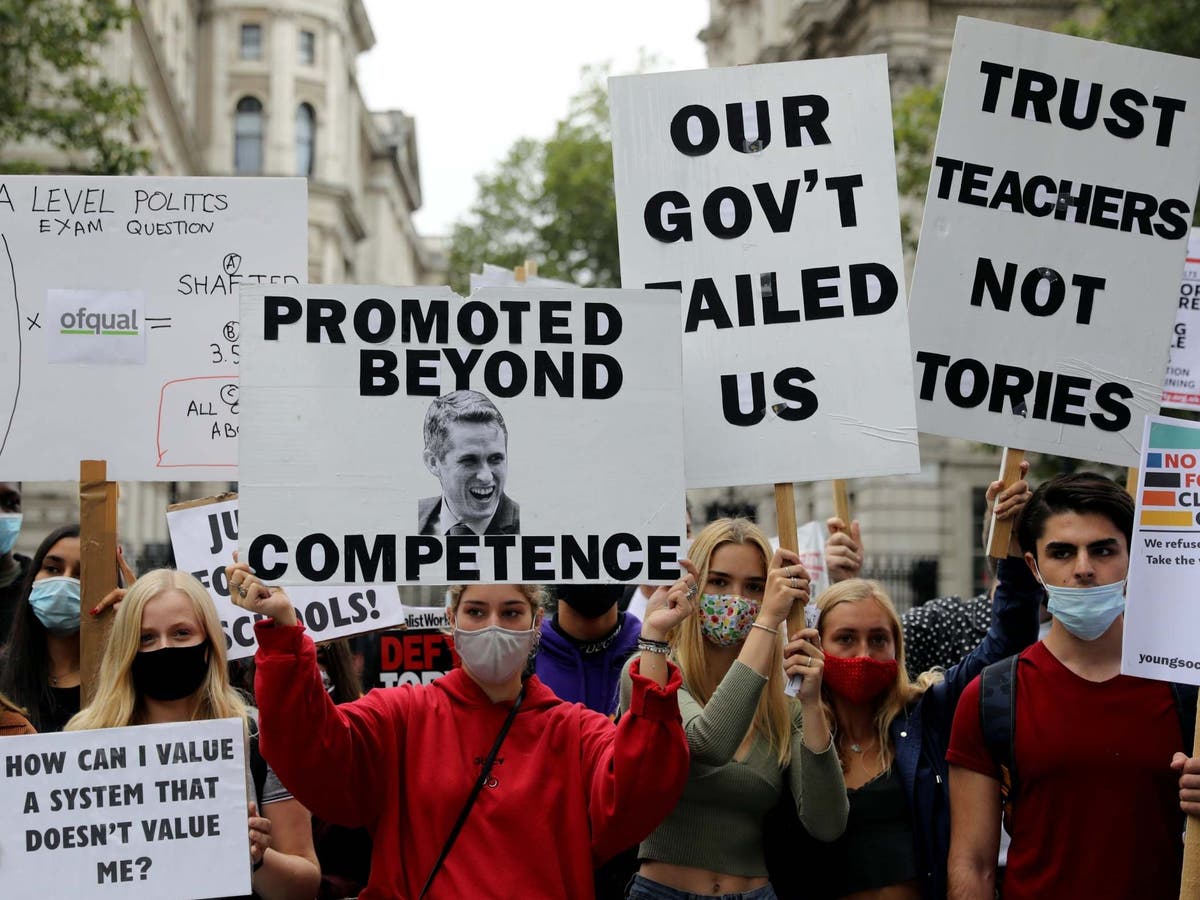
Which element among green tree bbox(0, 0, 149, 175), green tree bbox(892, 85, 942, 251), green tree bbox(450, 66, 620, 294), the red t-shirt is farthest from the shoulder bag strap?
green tree bbox(450, 66, 620, 294)

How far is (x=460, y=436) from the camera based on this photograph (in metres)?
4.62

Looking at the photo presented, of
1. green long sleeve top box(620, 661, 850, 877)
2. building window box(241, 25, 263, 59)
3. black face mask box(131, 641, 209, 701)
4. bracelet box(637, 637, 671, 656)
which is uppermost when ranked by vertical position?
building window box(241, 25, 263, 59)

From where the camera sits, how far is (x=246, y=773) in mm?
4375

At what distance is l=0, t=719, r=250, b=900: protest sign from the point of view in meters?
4.28

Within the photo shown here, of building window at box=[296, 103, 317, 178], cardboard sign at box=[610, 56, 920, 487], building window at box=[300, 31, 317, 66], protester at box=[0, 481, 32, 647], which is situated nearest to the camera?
cardboard sign at box=[610, 56, 920, 487]

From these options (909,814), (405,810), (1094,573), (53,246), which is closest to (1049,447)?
(1094,573)

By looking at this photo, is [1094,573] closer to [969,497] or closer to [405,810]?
[405,810]

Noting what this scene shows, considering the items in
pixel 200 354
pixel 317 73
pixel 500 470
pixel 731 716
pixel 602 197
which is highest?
pixel 317 73

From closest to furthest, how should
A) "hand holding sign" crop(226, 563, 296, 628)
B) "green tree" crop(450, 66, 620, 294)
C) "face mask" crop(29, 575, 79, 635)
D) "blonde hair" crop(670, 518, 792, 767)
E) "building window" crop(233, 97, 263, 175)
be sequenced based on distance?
"hand holding sign" crop(226, 563, 296, 628)
"blonde hair" crop(670, 518, 792, 767)
"face mask" crop(29, 575, 79, 635)
"green tree" crop(450, 66, 620, 294)
"building window" crop(233, 97, 263, 175)

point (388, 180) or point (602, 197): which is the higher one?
point (388, 180)

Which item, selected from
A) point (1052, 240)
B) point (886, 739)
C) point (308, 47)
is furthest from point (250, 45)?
point (886, 739)

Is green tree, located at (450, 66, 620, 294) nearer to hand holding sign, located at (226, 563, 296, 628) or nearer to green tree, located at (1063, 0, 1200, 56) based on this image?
green tree, located at (1063, 0, 1200, 56)

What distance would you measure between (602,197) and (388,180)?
4589 cm

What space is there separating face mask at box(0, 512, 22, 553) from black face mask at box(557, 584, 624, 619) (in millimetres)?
2352
